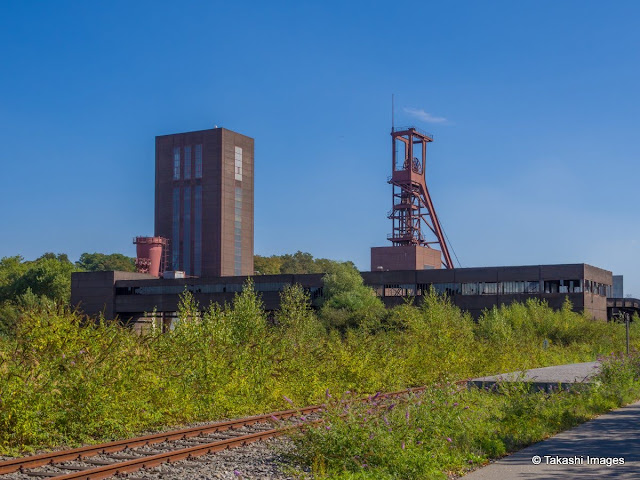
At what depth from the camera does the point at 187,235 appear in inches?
4902

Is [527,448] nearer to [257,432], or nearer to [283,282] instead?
[257,432]

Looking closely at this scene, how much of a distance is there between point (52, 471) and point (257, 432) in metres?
5.12

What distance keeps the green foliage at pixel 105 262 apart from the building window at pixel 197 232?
1581 inches

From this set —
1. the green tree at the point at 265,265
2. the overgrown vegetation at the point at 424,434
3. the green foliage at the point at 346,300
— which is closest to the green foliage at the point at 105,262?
the green tree at the point at 265,265

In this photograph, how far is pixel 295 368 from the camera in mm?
23188

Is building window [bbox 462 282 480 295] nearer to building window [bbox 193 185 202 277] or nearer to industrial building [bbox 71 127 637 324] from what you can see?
industrial building [bbox 71 127 637 324]

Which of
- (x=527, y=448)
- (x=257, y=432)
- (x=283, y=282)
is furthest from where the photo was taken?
(x=283, y=282)

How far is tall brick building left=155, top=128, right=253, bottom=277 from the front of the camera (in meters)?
123

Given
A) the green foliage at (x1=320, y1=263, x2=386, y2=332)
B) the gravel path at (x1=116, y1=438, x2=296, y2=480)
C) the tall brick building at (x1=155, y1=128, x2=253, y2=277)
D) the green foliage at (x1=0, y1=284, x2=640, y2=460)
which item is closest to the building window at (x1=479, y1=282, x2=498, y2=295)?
the green foliage at (x1=320, y1=263, x2=386, y2=332)

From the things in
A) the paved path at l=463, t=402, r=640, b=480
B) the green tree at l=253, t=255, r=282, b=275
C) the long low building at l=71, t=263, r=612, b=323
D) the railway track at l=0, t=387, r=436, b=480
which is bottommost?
the railway track at l=0, t=387, r=436, b=480

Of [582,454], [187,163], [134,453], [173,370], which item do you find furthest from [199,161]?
[582,454]

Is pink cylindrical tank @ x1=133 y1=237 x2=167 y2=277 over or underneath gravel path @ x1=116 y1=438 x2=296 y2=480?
over

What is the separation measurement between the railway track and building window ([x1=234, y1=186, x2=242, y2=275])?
109 meters

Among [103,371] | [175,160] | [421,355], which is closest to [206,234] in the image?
[175,160]
